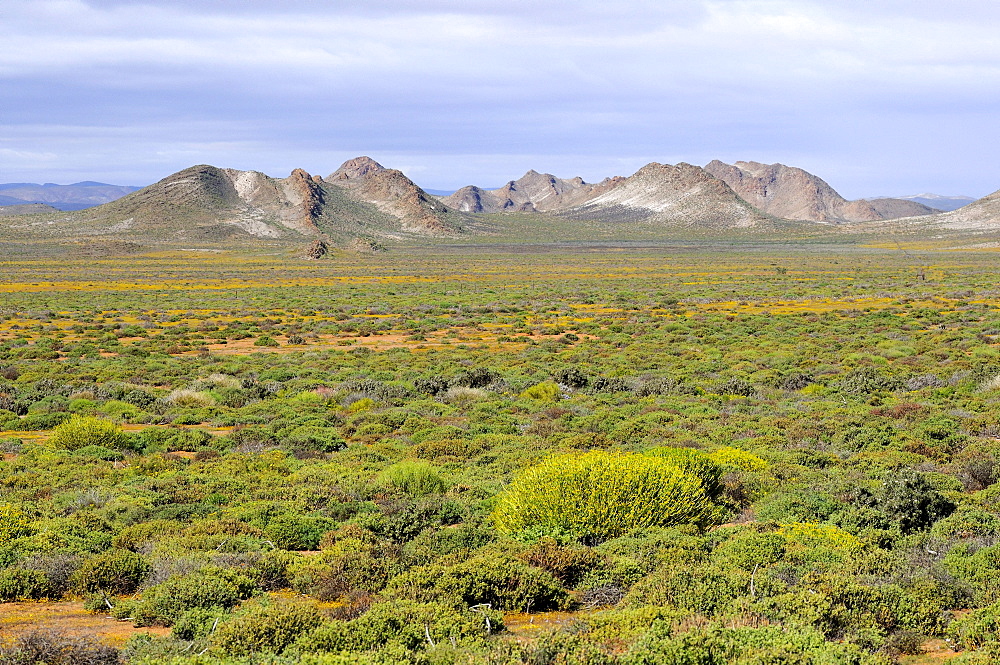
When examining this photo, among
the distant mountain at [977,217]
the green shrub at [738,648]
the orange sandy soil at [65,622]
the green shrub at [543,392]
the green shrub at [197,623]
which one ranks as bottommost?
the green shrub at [543,392]

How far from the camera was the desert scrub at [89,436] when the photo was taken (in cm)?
1349

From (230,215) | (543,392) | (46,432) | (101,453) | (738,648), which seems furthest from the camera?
(230,215)

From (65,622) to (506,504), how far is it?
14.7ft

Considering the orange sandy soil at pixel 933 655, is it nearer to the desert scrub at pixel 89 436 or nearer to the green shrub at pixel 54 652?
the green shrub at pixel 54 652

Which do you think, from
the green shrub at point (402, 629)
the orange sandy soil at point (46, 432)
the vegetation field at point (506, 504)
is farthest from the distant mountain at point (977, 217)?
the green shrub at point (402, 629)

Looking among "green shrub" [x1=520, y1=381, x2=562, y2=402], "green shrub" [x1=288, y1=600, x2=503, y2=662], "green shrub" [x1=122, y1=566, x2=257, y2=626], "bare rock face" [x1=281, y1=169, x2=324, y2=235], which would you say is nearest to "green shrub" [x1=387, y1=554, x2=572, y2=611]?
"green shrub" [x1=288, y1=600, x2=503, y2=662]

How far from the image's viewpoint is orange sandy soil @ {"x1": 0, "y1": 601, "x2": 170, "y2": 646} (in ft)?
19.6

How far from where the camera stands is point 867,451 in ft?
40.2

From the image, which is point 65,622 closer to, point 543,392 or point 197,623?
point 197,623

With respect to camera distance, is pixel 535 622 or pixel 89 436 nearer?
pixel 535 622

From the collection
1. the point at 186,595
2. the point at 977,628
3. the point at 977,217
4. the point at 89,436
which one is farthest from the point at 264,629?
the point at 977,217

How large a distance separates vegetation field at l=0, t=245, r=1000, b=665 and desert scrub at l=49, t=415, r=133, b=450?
5 centimetres

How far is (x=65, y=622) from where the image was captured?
6254 mm

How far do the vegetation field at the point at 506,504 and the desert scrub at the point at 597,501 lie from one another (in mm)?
31
